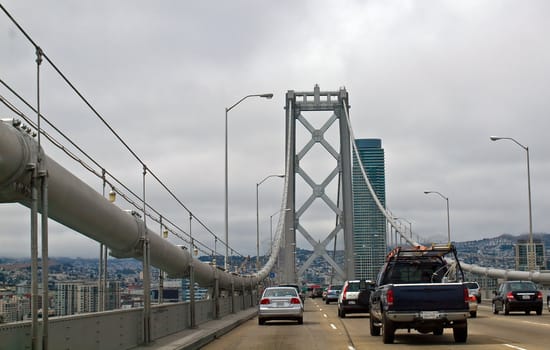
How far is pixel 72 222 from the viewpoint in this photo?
14.7m

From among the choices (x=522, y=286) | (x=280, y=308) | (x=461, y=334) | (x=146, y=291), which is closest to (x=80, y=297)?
(x=146, y=291)

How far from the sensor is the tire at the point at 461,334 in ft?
66.1

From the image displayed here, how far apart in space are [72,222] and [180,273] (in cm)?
1141

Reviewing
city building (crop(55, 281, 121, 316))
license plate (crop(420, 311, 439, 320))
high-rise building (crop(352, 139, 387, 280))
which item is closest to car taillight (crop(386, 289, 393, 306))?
license plate (crop(420, 311, 439, 320))

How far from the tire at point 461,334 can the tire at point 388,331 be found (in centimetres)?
144

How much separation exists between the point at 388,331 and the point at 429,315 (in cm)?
105

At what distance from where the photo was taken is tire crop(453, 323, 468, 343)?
20.1 m

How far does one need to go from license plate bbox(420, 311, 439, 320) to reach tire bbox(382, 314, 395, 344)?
2.53 feet

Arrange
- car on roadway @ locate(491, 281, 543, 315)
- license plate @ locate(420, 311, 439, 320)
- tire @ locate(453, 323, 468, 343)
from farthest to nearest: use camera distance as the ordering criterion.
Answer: car on roadway @ locate(491, 281, 543, 315) → tire @ locate(453, 323, 468, 343) → license plate @ locate(420, 311, 439, 320)

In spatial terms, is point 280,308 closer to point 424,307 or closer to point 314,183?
point 424,307

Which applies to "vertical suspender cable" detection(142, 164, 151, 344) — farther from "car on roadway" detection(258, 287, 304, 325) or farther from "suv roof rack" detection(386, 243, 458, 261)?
"car on roadway" detection(258, 287, 304, 325)

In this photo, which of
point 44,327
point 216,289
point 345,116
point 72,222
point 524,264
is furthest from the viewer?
point 345,116

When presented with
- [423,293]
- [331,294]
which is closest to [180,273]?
[423,293]

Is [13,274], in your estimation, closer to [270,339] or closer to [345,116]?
[270,339]
